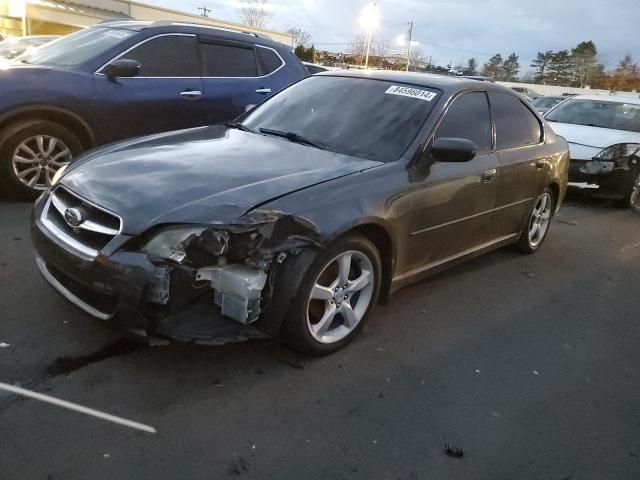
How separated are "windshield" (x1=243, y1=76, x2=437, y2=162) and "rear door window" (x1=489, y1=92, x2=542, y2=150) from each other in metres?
0.85

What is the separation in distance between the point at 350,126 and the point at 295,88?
3.05 feet

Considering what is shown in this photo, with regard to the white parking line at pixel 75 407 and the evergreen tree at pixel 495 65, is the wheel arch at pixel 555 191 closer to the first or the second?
the white parking line at pixel 75 407

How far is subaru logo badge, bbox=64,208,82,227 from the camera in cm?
285

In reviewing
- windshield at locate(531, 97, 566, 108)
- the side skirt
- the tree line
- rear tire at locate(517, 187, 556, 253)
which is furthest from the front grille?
the tree line

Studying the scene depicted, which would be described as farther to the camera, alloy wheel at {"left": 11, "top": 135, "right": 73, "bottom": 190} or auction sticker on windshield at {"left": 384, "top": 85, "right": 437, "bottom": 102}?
alloy wheel at {"left": 11, "top": 135, "right": 73, "bottom": 190}

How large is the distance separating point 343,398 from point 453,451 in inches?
23.4

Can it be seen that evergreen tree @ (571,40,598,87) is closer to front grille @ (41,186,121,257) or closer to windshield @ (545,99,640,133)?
windshield @ (545,99,640,133)

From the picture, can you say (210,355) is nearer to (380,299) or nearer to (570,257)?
(380,299)

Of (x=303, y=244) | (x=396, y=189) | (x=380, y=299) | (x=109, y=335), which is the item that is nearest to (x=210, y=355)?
A: (x=109, y=335)

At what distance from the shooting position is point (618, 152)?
793 centimetres

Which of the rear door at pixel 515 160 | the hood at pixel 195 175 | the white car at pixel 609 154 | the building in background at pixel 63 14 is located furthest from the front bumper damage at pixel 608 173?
the building in background at pixel 63 14

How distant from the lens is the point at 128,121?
18.7ft

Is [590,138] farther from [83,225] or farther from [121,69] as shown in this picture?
[83,225]

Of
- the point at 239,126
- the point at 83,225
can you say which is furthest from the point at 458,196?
the point at 83,225
